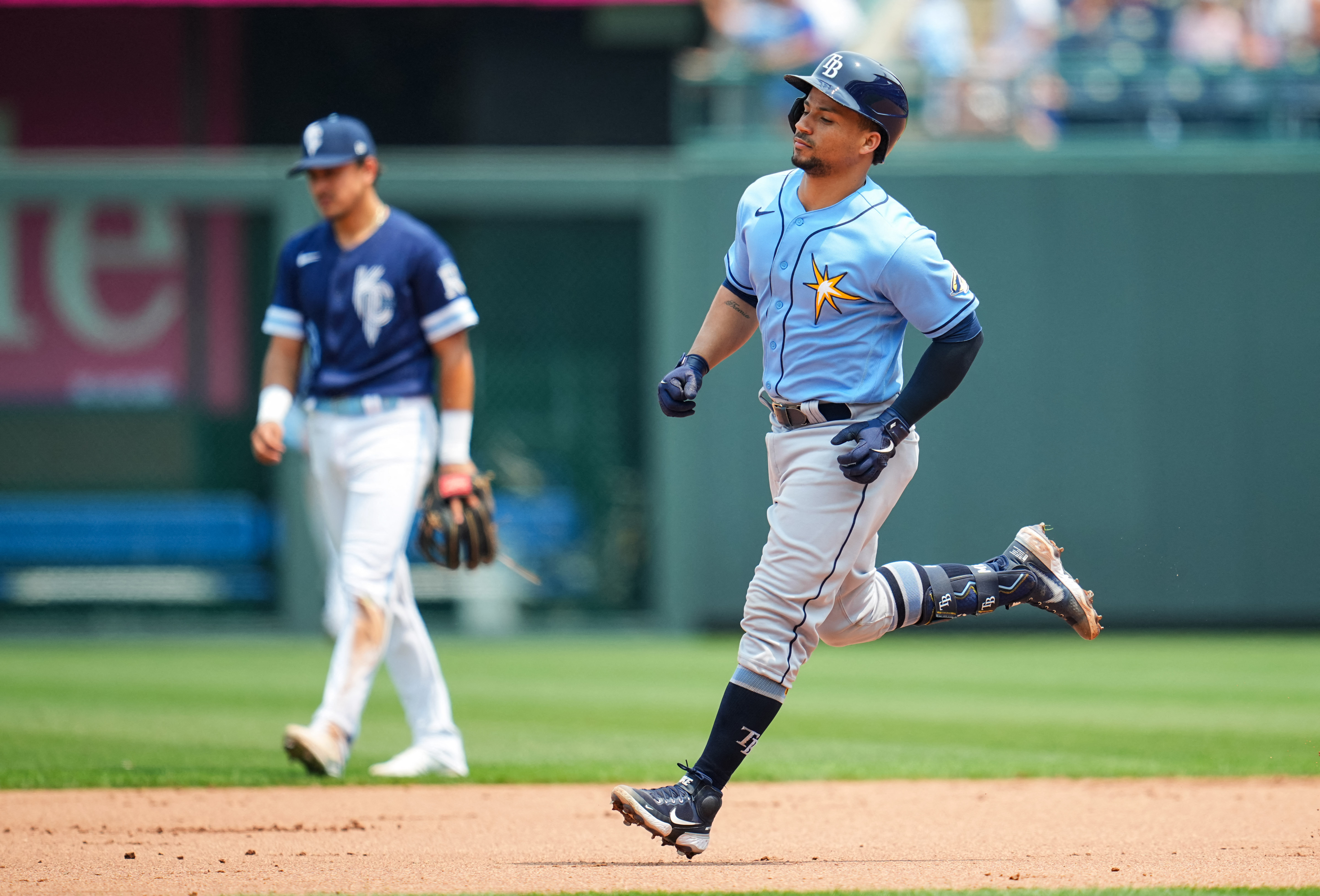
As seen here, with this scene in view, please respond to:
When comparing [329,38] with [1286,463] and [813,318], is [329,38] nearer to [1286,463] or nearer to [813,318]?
[1286,463]

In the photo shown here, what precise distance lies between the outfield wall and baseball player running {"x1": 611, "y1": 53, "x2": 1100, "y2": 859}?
6411mm

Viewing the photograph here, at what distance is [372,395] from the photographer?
5277mm

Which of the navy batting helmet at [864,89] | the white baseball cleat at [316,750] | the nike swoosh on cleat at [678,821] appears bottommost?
the white baseball cleat at [316,750]

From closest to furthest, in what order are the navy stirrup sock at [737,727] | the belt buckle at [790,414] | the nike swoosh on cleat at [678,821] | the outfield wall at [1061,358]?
the nike swoosh on cleat at [678,821]
the navy stirrup sock at [737,727]
the belt buckle at [790,414]
the outfield wall at [1061,358]

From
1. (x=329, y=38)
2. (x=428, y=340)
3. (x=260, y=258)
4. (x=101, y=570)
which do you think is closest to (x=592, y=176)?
(x=260, y=258)

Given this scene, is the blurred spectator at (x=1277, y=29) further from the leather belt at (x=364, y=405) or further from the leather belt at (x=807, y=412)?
the leather belt at (x=807, y=412)

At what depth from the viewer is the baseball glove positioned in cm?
538

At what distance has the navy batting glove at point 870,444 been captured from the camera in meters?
3.83

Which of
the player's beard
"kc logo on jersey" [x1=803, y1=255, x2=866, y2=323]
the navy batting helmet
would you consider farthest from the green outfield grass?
the navy batting helmet

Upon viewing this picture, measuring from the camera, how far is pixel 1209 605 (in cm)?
1065

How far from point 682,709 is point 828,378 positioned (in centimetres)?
356

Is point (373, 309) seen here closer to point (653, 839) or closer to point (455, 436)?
point (455, 436)

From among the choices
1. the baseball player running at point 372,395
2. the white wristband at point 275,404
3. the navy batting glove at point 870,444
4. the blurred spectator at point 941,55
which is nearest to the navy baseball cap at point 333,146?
the baseball player running at point 372,395

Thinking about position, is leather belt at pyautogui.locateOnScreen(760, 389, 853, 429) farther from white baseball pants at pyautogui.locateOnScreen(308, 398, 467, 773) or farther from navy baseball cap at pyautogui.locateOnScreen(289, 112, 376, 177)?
navy baseball cap at pyautogui.locateOnScreen(289, 112, 376, 177)
